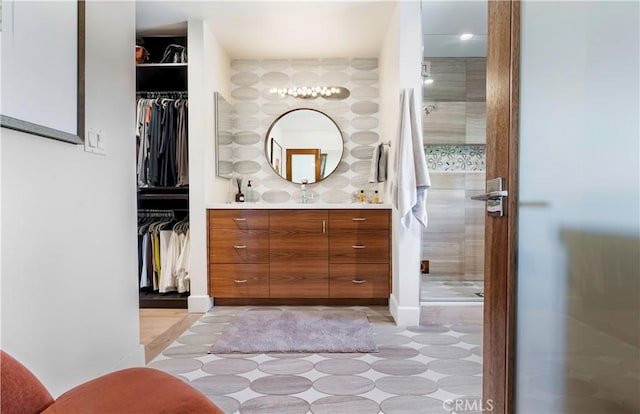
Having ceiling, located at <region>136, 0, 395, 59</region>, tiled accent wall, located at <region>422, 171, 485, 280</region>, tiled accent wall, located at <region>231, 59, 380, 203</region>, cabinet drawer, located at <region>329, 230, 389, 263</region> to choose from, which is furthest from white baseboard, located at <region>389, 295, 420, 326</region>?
ceiling, located at <region>136, 0, 395, 59</region>

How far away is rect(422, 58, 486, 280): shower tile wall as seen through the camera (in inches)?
146

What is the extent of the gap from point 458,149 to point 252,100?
2.17m

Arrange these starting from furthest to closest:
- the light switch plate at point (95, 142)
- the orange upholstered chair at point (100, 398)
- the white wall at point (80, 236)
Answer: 1. the light switch plate at point (95, 142)
2. the white wall at point (80, 236)
3. the orange upholstered chair at point (100, 398)

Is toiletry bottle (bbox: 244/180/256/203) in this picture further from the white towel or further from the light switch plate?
the light switch plate

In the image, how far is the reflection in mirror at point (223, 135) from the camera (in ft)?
10.9

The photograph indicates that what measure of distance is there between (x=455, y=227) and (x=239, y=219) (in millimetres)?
2152

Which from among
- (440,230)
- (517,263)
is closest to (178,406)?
(517,263)

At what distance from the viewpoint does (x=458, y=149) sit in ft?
12.8

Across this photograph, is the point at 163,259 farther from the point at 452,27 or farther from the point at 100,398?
the point at 452,27

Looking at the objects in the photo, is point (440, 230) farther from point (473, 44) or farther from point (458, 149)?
point (473, 44)

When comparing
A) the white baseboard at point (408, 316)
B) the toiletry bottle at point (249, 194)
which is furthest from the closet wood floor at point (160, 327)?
the white baseboard at point (408, 316)

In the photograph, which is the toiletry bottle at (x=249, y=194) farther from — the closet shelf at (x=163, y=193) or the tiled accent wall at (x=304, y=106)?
the closet shelf at (x=163, y=193)

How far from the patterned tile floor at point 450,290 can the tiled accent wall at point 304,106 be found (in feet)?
3.75

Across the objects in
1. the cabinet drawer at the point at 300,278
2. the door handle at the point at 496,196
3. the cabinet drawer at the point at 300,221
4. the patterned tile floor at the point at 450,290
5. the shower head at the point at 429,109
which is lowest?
the patterned tile floor at the point at 450,290
